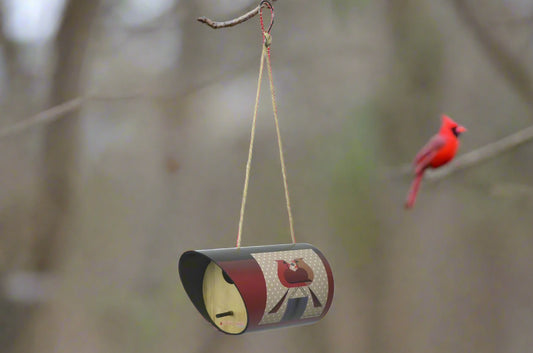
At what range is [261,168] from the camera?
2.64m

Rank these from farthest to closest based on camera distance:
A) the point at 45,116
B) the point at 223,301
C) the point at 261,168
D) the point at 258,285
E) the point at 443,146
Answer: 1. the point at 261,168
2. the point at 45,116
3. the point at 443,146
4. the point at 223,301
5. the point at 258,285

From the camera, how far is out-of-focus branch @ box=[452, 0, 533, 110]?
8.84ft

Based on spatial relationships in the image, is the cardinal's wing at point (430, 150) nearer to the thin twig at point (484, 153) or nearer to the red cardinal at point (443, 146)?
the red cardinal at point (443, 146)

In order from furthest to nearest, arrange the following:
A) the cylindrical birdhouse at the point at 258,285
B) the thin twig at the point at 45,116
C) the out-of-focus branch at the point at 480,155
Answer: the out-of-focus branch at the point at 480,155, the thin twig at the point at 45,116, the cylindrical birdhouse at the point at 258,285

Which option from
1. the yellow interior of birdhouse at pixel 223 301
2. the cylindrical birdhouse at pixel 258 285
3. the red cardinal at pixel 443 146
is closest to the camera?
the cylindrical birdhouse at pixel 258 285

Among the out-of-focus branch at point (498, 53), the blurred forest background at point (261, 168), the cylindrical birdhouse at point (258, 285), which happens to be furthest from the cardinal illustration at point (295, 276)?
the out-of-focus branch at point (498, 53)

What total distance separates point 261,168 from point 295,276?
1241mm

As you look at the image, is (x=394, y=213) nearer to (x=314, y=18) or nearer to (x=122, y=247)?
(x=314, y=18)

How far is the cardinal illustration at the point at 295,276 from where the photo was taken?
4.61ft

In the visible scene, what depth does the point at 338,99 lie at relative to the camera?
2670 millimetres

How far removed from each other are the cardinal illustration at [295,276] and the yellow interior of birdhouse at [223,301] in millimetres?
111

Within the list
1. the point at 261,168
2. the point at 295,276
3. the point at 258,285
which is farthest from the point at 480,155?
the point at 258,285

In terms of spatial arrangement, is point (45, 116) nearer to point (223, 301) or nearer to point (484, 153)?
point (223, 301)

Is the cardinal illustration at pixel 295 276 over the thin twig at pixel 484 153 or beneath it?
beneath
